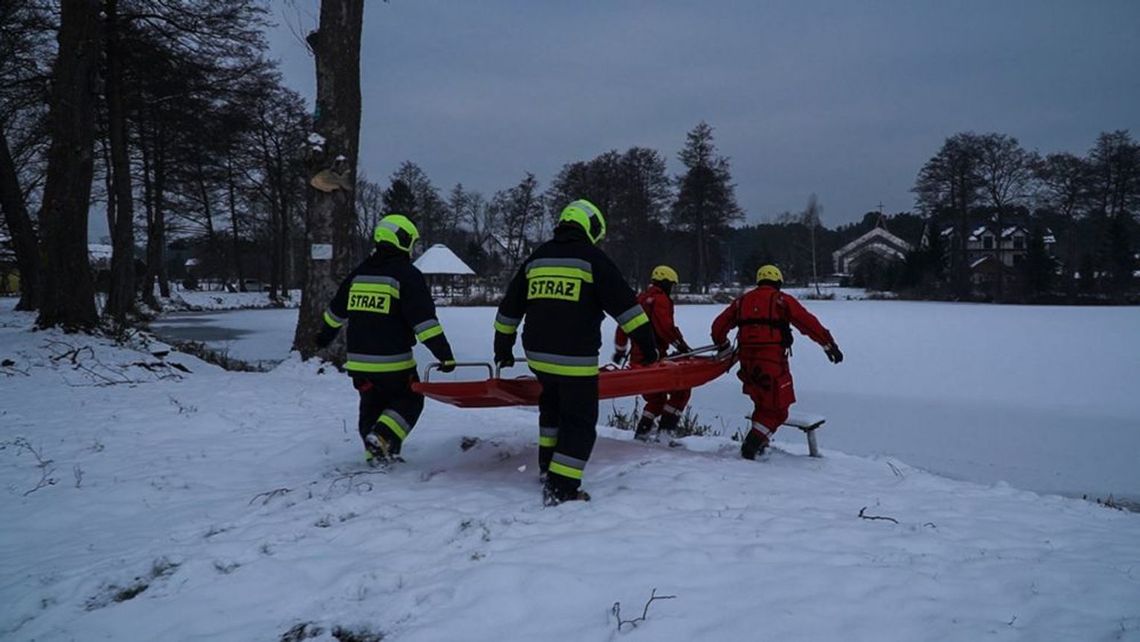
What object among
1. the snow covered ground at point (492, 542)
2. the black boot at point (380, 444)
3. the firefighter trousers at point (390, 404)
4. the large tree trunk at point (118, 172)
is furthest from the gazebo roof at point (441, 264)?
the black boot at point (380, 444)

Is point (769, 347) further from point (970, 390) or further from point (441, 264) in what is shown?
point (441, 264)

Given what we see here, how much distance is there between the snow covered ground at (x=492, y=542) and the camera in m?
2.42

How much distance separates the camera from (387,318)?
436 cm

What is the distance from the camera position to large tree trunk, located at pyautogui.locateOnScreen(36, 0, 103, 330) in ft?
30.6

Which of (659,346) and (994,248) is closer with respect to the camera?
(659,346)

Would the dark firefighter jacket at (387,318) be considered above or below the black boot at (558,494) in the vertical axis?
above

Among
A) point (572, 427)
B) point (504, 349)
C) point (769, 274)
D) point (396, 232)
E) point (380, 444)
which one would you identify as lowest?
point (380, 444)

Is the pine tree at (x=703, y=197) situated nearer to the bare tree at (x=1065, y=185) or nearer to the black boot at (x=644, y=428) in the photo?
the bare tree at (x=1065, y=185)

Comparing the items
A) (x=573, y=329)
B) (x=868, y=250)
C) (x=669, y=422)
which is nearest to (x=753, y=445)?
(x=669, y=422)

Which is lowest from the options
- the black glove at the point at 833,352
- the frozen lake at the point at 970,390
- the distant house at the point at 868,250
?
the frozen lake at the point at 970,390

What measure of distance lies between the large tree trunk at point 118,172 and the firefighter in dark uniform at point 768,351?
46.3 ft

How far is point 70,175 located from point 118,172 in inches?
312

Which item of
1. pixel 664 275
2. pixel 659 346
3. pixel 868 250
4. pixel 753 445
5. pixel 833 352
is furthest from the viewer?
pixel 868 250

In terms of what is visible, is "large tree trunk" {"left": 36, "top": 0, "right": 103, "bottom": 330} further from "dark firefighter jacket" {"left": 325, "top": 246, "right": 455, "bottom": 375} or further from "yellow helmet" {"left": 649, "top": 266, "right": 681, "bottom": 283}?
"yellow helmet" {"left": 649, "top": 266, "right": 681, "bottom": 283}
